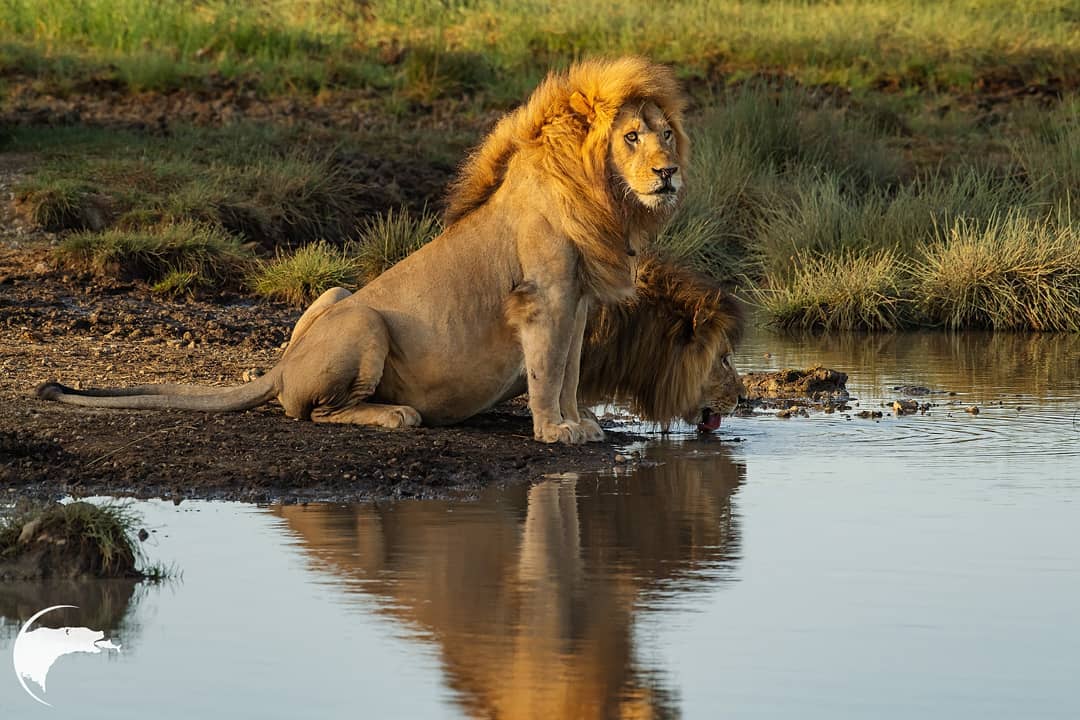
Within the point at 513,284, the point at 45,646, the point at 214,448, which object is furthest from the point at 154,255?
the point at 45,646

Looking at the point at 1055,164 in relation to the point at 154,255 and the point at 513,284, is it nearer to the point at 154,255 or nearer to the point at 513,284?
the point at 154,255

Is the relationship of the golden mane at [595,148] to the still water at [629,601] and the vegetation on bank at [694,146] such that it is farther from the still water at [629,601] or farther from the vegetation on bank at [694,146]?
the vegetation on bank at [694,146]

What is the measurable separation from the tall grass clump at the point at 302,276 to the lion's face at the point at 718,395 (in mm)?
5071

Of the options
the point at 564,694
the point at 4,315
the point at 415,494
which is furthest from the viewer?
the point at 4,315

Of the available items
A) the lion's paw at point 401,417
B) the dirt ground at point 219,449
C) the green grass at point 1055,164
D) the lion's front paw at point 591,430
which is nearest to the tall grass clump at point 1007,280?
the green grass at point 1055,164

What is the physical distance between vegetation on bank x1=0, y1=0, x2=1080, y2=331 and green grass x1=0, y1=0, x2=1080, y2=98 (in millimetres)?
55

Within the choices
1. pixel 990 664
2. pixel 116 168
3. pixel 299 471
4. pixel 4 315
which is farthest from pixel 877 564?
pixel 116 168

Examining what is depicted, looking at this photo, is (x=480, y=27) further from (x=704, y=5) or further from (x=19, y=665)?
(x=19, y=665)

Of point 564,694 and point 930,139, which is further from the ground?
point 930,139

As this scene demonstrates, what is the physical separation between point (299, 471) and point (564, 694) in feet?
10.7

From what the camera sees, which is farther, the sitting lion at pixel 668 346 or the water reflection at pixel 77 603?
the sitting lion at pixel 668 346

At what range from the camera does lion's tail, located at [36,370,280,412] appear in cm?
923

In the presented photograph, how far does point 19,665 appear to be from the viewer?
5363 millimetres

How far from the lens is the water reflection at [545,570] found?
5.22 m
